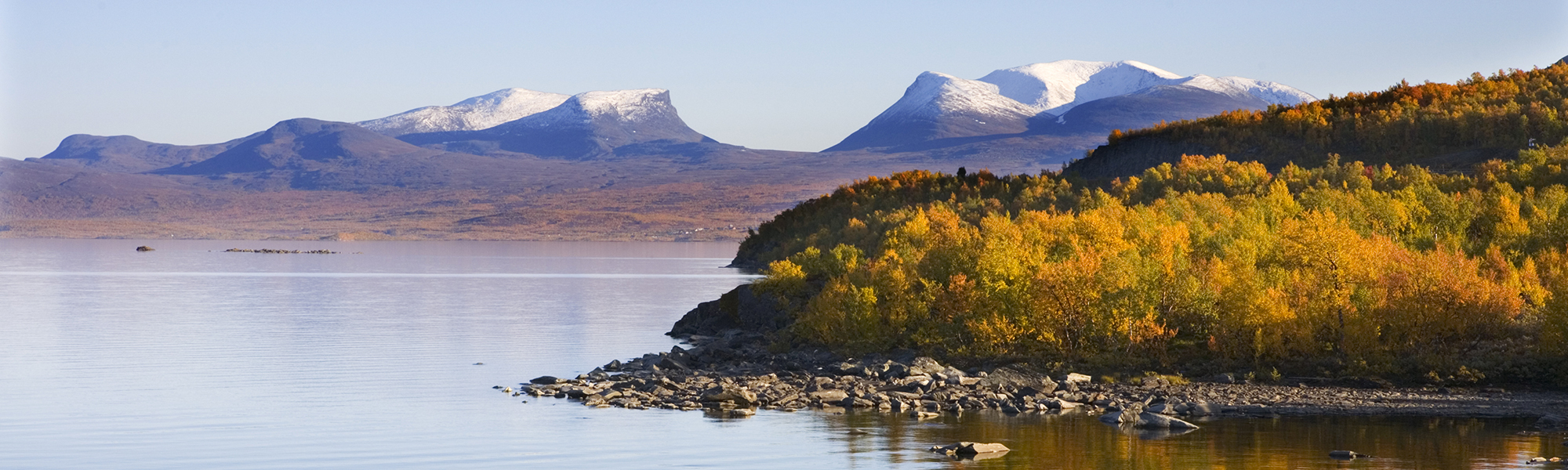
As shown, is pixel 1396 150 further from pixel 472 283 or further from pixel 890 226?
pixel 472 283

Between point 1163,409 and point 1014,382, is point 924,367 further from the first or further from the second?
point 1163,409

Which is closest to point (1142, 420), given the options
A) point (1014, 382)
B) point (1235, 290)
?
point (1014, 382)

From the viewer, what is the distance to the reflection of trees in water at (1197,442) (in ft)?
91.6

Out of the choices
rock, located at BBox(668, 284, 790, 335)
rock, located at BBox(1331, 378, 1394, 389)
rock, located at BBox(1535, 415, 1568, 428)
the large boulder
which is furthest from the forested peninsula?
rock, located at BBox(1535, 415, 1568, 428)

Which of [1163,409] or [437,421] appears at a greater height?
[1163,409]

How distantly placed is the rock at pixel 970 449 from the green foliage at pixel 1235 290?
1230 cm

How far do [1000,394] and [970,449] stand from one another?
8291 mm

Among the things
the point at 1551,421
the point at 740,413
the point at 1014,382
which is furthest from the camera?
the point at 1014,382

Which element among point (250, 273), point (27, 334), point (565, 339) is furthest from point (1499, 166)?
point (250, 273)

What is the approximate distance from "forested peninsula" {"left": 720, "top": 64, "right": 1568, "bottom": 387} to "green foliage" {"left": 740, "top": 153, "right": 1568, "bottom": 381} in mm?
67

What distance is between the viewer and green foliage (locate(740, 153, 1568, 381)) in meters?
39.9

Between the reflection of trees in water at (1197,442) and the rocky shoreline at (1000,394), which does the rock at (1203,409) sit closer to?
the rocky shoreline at (1000,394)

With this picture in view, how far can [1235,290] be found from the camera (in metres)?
41.1

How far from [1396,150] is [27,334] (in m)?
66.8
